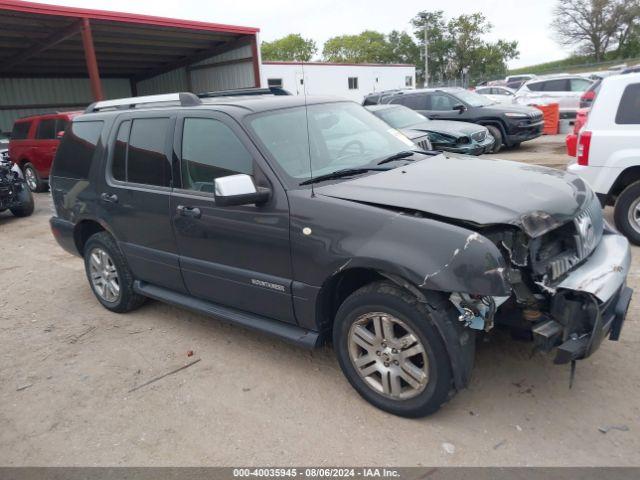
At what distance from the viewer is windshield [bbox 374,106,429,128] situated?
11.5m

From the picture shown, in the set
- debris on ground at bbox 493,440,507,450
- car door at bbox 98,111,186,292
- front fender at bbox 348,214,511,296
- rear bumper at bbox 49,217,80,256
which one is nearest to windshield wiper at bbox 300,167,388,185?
front fender at bbox 348,214,511,296

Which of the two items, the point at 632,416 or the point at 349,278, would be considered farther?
the point at 349,278

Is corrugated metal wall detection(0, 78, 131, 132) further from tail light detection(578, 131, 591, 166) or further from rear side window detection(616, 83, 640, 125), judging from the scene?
rear side window detection(616, 83, 640, 125)

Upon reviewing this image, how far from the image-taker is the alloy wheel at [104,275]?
4.97 m

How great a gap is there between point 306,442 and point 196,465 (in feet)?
2.03

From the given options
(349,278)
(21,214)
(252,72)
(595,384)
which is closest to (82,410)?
(349,278)

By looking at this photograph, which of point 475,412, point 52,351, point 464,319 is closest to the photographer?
point 464,319

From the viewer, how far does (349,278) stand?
3291mm

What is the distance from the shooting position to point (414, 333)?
2.91m

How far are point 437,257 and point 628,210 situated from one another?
423 cm

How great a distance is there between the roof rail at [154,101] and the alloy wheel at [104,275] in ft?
4.44

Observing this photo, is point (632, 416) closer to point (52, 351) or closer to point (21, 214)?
point (52, 351)

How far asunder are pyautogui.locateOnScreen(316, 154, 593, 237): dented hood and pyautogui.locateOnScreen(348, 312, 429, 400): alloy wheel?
27.2 inches

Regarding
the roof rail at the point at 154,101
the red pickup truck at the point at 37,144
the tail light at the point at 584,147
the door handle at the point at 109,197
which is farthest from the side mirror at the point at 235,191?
the red pickup truck at the point at 37,144
